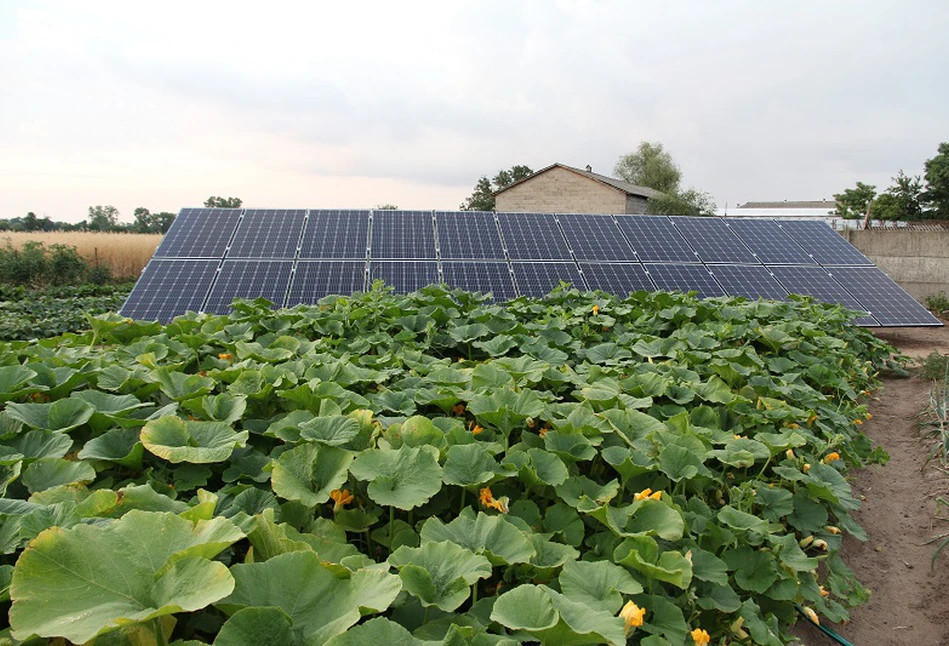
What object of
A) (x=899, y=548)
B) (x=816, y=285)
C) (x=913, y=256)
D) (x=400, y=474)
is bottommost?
(x=899, y=548)

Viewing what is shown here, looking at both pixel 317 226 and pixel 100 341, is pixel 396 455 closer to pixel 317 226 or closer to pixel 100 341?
pixel 100 341

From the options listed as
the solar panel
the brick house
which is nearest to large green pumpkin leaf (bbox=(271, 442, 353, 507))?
the solar panel

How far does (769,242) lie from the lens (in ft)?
37.0

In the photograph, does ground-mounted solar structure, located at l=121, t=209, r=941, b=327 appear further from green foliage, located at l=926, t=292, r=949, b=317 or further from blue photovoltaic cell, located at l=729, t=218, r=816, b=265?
green foliage, located at l=926, t=292, r=949, b=317

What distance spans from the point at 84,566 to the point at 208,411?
103 centimetres

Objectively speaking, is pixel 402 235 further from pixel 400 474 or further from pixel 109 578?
pixel 109 578

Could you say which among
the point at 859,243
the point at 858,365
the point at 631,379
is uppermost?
the point at 859,243

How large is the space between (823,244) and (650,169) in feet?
→ 135

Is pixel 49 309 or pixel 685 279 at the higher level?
pixel 685 279

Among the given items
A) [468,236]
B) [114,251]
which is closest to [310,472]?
[468,236]

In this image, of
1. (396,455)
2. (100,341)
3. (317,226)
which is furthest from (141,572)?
(317,226)

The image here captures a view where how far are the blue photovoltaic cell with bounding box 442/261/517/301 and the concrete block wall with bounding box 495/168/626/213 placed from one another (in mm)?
25726

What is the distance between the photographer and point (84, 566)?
1.06 metres

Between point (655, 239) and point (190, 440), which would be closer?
point (190, 440)
